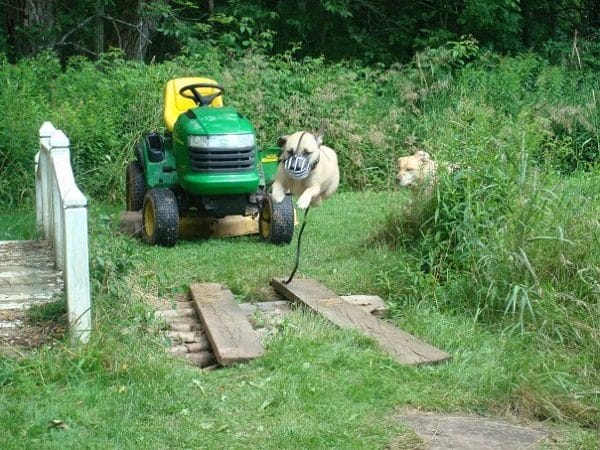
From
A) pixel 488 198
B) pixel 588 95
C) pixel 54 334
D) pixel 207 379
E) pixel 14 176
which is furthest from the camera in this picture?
pixel 588 95

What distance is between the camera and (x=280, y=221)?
28.3 ft

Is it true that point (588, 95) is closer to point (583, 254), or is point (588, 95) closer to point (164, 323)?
point (583, 254)

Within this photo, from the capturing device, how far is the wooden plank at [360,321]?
18.0 feet

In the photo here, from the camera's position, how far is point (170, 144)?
9.37 m

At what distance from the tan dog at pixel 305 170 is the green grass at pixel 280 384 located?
2.59 feet

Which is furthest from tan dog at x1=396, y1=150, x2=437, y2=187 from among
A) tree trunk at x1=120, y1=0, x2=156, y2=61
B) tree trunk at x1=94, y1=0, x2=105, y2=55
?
tree trunk at x1=94, y1=0, x2=105, y2=55

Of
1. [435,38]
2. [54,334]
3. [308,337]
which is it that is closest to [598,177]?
[308,337]

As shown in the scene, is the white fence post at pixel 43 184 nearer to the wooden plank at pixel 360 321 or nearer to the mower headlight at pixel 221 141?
the mower headlight at pixel 221 141

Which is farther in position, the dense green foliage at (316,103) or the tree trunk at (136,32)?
the tree trunk at (136,32)

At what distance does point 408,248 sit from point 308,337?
240 cm

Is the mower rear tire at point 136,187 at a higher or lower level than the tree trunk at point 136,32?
lower

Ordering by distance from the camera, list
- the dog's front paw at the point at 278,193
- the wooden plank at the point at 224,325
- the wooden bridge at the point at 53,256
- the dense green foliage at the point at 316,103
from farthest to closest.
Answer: the dense green foliage at the point at 316,103
the dog's front paw at the point at 278,193
the wooden plank at the point at 224,325
the wooden bridge at the point at 53,256

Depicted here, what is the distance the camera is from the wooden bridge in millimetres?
5195

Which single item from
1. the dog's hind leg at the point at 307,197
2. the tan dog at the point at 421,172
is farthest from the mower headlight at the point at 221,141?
the dog's hind leg at the point at 307,197
